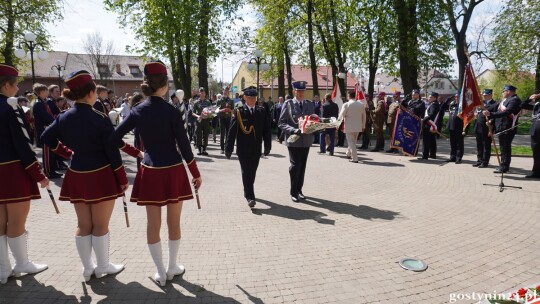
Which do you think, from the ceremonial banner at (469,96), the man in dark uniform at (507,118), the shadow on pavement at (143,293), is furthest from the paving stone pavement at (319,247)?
the ceremonial banner at (469,96)

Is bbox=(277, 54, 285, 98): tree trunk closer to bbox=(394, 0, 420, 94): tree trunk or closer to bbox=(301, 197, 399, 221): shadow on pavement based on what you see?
bbox=(394, 0, 420, 94): tree trunk

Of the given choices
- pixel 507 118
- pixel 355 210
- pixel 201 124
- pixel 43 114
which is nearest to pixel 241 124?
pixel 355 210

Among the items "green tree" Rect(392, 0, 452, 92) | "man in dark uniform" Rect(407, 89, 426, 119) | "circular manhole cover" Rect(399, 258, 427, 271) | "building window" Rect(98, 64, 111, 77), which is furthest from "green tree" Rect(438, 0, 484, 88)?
"building window" Rect(98, 64, 111, 77)

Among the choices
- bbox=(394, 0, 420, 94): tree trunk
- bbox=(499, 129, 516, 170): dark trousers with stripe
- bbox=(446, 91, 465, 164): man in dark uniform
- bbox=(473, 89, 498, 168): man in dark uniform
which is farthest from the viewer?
bbox=(394, 0, 420, 94): tree trunk

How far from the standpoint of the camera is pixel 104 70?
55531mm

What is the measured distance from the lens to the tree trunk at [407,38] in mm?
19625

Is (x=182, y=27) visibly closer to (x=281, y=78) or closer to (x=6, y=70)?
(x=281, y=78)

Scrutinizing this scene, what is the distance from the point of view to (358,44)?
82.7 feet

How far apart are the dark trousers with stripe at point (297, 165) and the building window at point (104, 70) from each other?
5359cm

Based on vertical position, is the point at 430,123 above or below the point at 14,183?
above

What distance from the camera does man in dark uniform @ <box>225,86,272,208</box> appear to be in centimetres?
663

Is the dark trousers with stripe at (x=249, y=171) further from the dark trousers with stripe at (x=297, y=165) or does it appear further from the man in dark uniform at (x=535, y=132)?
the man in dark uniform at (x=535, y=132)

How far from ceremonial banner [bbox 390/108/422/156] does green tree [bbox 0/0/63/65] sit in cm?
2099

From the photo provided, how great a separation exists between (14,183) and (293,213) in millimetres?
4179
